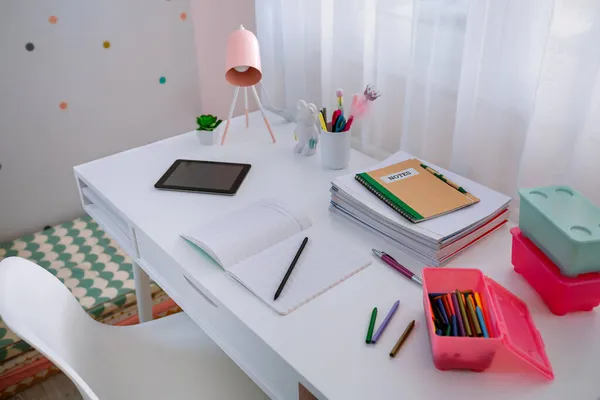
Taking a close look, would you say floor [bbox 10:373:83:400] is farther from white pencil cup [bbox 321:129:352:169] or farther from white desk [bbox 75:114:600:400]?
white pencil cup [bbox 321:129:352:169]

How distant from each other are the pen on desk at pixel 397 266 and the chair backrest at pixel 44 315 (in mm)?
517

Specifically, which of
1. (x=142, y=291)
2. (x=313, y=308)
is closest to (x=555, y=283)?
(x=313, y=308)

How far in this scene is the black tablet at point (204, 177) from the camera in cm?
122

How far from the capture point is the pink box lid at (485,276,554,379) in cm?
75

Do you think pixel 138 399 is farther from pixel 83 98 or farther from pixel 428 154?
pixel 83 98

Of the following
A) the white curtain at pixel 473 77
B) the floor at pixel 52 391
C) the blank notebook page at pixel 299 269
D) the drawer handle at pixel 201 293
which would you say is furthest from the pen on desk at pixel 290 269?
the floor at pixel 52 391

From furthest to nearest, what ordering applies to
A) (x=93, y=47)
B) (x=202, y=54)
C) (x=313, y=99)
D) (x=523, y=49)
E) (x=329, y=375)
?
1. (x=202, y=54)
2. (x=93, y=47)
3. (x=313, y=99)
4. (x=523, y=49)
5. (x=329, y=375)

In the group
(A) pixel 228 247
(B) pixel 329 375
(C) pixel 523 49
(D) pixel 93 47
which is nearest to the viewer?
(B) pixel 329 375

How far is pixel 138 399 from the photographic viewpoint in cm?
102

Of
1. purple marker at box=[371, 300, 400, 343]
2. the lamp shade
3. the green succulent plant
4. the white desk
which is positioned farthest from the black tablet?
purple marker at box=[371, 300, 400, 343]

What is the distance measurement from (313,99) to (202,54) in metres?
0.62

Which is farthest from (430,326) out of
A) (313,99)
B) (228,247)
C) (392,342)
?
(313,99)

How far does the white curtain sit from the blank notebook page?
439 millimetres

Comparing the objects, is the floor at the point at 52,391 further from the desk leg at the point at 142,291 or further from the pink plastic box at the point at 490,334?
the pink plastic box at the point at 490,334
